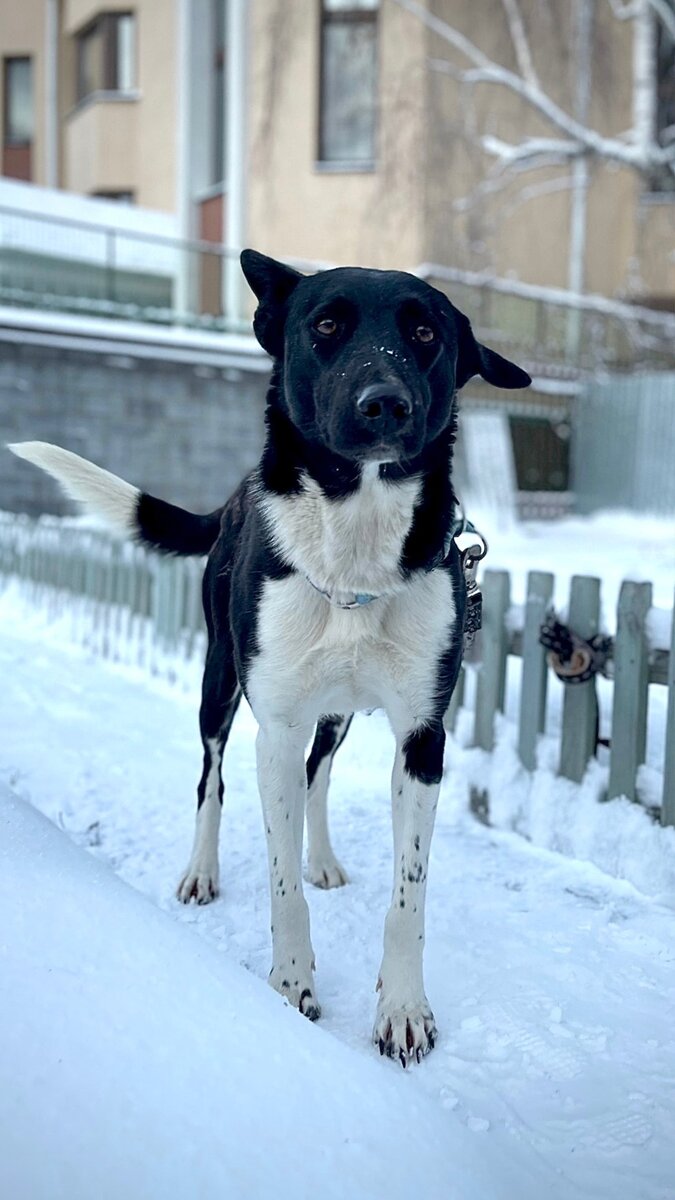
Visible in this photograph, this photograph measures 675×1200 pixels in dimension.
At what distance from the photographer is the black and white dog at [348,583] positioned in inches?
81.7

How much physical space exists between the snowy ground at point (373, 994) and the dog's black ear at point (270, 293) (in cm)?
126

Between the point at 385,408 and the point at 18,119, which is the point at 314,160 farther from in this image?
the point at 385,408

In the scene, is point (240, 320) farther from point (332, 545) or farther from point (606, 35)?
point (332, 545)

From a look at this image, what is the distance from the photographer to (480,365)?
2350mm

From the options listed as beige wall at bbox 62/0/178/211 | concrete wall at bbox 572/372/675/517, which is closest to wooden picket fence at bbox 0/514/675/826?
concrete wall at bbox 572/372/675/517

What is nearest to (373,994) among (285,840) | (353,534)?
(285,840)

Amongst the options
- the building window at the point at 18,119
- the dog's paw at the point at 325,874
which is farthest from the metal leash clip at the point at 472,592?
the building window at the point at 18,119

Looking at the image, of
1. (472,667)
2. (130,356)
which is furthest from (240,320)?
(472,667)

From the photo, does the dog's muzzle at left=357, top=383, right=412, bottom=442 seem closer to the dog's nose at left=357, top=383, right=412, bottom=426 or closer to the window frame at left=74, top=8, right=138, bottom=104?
the dog's nose at left=357, top=383, right=412, bottom=426

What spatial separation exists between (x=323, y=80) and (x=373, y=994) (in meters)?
14.9

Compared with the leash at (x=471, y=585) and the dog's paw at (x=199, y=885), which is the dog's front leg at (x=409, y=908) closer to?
the leash at (x=471, y=585)

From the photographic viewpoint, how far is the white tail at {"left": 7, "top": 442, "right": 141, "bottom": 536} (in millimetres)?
2725

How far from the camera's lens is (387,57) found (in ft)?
45.2

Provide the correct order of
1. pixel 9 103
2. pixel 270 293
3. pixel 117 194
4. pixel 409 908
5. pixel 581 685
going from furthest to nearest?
pixel 9 103 < pixel 117 194 < pixel 581 685 < pixel 270 293 < pixel 409 908
